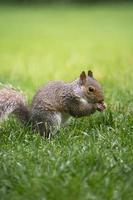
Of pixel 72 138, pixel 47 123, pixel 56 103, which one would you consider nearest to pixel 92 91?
pixel 56 103

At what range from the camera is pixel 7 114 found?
5414 mm

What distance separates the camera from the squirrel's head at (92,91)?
218 inches

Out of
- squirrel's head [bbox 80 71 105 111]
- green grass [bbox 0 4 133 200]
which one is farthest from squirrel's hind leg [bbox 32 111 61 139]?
squirrel's head [bbox 80 71 105 111]

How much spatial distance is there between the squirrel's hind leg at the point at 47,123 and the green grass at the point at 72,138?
0.34ft

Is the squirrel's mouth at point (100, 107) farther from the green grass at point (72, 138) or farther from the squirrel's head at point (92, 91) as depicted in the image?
the green grass at point (72, 138)

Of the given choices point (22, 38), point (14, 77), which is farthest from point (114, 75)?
point (22, 38)

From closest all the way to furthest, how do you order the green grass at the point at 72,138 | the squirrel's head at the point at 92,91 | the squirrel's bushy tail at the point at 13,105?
the green grass at the point at 72,138, the squirrel's bushy tail at the point at 13,105, the squirrel's head at the point at 92,91

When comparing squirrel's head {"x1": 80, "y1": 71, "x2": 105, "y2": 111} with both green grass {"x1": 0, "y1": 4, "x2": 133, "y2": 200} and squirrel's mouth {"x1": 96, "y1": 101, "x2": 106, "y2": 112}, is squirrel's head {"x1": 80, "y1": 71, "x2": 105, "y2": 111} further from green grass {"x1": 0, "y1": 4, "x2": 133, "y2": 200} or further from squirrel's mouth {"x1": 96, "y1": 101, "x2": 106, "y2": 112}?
green grass {"x1": 0, "y1": 4, "x2": 133, "y2": 200}

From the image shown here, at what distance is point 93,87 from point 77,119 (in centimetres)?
47

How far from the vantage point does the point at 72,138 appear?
5.11 m

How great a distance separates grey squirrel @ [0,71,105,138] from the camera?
5.44 meters

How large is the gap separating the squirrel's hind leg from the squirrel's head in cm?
31

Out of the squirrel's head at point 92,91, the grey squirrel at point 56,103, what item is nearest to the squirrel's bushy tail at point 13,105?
the grey squirrel at point 56,103

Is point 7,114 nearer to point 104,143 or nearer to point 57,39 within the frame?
point 104,143
